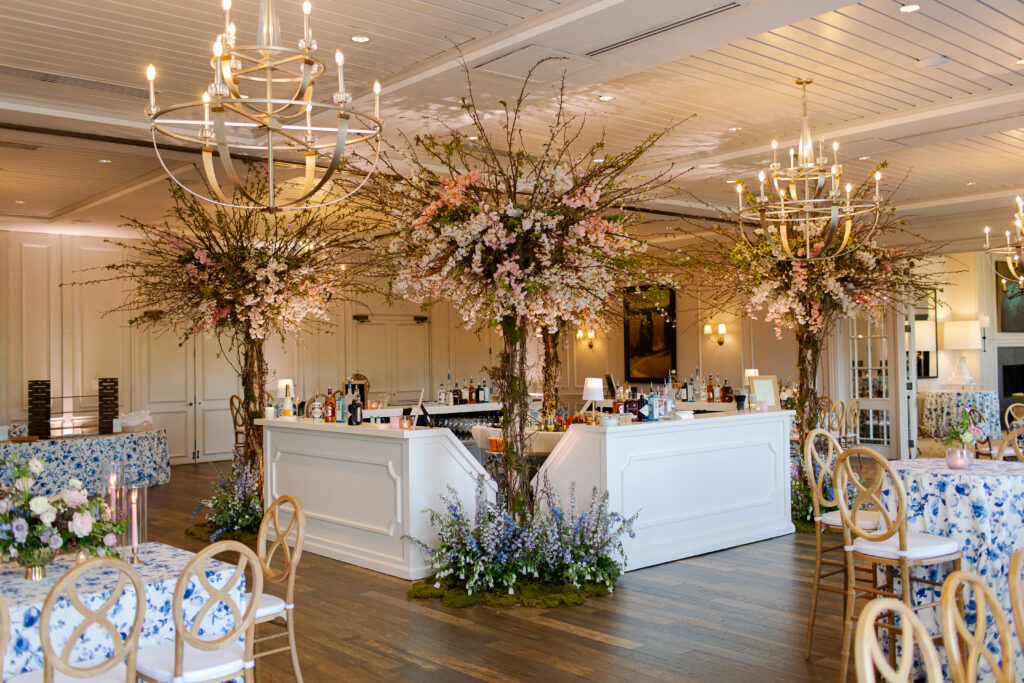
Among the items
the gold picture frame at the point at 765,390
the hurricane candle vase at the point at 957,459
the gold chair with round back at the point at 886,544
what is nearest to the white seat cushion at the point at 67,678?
the gold chair with round back at the point at 886,544

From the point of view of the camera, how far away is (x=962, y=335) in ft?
52.9

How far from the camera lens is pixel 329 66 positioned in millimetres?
6160

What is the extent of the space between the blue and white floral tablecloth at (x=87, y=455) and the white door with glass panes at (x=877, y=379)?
8988 millimetres

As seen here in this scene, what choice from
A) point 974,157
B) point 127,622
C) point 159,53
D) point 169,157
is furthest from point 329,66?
point 974,157

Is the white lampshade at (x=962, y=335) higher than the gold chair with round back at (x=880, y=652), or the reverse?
the white lampshade at (x=962, y=335)

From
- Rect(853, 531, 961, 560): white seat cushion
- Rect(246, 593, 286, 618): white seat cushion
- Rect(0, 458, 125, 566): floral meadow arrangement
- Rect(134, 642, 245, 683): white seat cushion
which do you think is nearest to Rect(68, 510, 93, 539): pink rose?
Rect(0, 458, 125, 566): floral meadow arrangement

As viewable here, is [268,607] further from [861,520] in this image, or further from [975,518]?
[975,518]

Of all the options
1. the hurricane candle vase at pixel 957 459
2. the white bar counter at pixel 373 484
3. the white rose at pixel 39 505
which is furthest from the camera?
the white bar counter at pixel 373 484

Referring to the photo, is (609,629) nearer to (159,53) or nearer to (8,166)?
(159,53)

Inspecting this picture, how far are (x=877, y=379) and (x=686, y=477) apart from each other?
22.1 ft

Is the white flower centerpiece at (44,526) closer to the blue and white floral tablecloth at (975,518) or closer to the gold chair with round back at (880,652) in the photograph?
the gold chair with round back at (880,652)

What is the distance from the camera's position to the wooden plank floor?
456 cm

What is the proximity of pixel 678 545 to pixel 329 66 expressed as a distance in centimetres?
425

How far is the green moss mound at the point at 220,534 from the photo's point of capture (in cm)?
792
